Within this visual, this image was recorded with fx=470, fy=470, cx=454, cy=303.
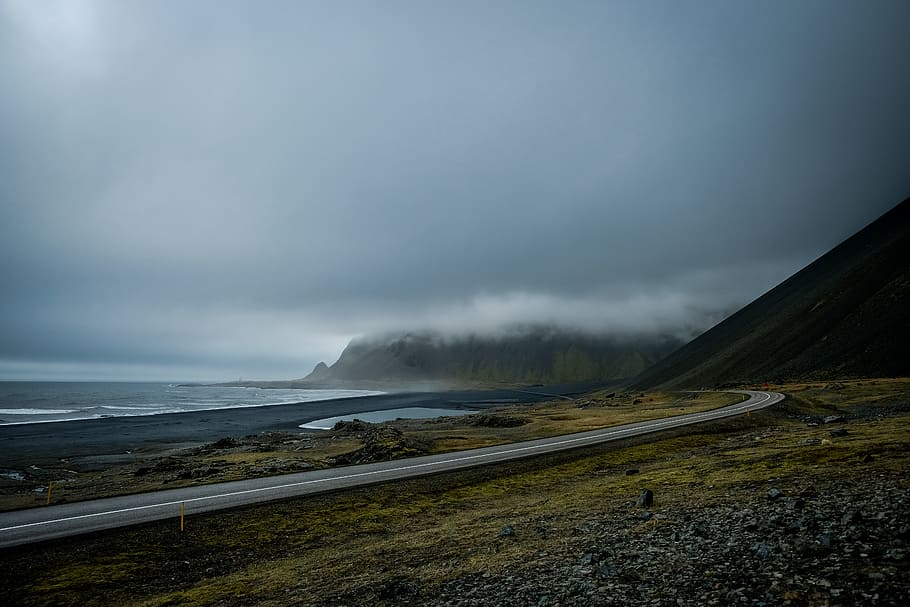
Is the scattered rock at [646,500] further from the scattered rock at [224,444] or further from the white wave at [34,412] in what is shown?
the white wave at [34,412]

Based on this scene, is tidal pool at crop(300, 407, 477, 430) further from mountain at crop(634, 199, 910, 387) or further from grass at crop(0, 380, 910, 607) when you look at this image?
grass at crop(0, 380, 910, 607)

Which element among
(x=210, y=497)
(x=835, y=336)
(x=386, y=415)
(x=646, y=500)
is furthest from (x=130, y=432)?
(x=835, y=336)

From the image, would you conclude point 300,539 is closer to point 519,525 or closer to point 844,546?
point 519,525

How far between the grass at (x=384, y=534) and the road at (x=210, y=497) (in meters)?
1.59

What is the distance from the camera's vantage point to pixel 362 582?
46.3ft

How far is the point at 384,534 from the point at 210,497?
39.4ft

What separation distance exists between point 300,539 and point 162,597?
235 inches

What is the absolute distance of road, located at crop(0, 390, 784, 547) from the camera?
71.7 ft

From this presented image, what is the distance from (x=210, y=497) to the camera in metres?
26.5

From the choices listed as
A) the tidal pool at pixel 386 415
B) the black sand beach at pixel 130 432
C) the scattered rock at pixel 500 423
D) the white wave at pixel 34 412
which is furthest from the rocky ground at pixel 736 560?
the white wave at pixel 34 412

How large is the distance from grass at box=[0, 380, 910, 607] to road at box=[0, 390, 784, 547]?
1.59 meters

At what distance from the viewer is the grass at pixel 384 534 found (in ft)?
49.4

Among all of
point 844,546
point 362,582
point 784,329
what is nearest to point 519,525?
point 362,582

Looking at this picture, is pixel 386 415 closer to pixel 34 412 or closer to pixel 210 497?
pixel 34 412
